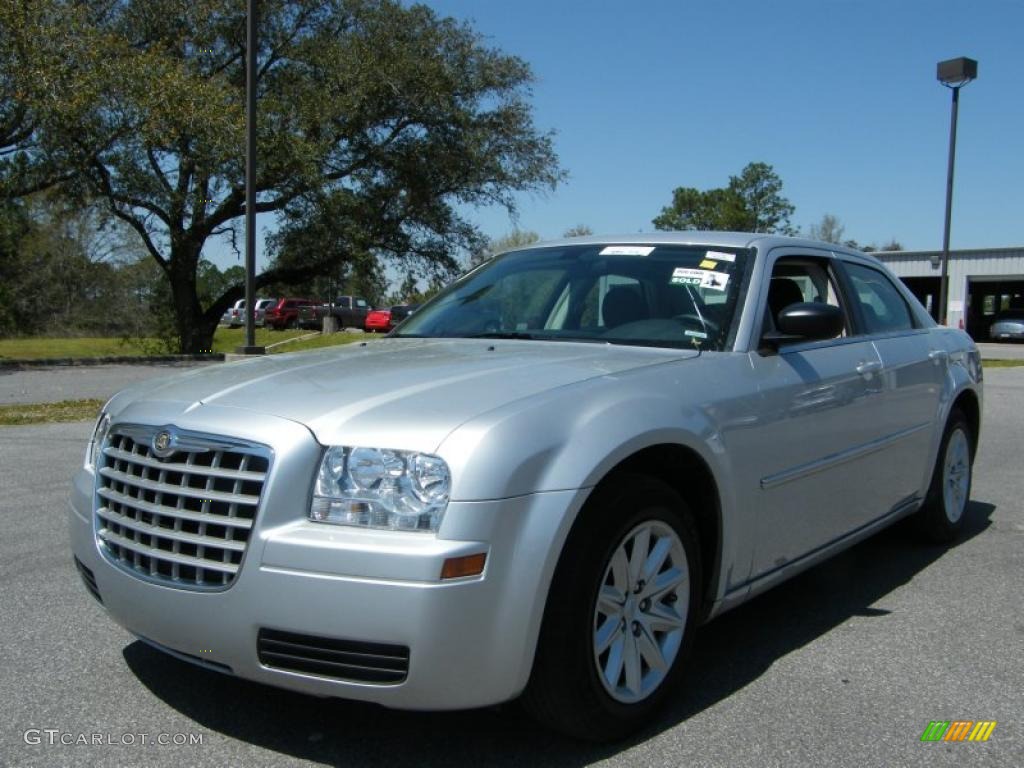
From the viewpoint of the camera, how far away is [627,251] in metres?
4.34

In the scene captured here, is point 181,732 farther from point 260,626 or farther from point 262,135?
point 262,135

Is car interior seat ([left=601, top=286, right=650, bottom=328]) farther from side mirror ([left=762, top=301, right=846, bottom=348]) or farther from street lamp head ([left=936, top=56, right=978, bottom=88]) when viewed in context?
street lamp head ([left=936, top=56, right=978, bottom=88])

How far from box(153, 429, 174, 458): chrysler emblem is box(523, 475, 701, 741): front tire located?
1185 millimetres

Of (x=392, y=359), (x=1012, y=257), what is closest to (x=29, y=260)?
(x=392, y=359)

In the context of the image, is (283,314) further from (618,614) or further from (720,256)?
(618,614)

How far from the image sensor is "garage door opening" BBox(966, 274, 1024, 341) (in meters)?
46.6

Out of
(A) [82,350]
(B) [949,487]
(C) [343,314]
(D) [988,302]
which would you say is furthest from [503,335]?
(D) [988,302]

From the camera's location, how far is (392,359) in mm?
3598

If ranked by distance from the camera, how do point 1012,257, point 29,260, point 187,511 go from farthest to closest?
point 1012,257 < point 29,260 < point 187,511

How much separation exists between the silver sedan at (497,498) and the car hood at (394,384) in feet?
0.04

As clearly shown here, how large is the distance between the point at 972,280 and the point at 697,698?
1853 inches

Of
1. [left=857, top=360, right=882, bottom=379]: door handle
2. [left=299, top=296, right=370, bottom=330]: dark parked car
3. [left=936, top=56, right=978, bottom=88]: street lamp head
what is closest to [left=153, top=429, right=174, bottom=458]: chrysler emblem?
[left=857, top=360, right=882, bottom=379]: door handle

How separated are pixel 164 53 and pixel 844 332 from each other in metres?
21.6

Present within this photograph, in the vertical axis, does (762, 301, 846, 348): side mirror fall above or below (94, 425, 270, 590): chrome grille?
above
